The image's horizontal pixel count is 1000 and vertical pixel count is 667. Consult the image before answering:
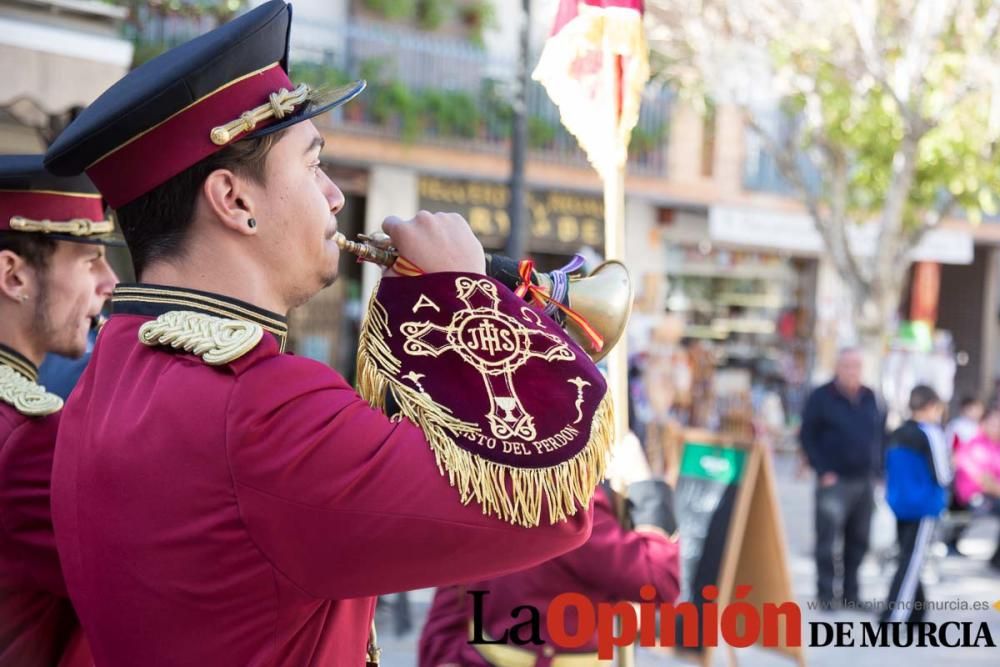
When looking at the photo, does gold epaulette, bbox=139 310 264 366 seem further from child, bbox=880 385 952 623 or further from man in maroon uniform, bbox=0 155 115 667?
child, bbox=880 385 952 623

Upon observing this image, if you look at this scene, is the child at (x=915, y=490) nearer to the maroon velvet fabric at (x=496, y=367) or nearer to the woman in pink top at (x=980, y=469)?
the woman in pink top at (x=980, y=469)

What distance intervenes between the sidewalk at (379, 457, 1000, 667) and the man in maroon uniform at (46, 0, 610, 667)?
4.79 m

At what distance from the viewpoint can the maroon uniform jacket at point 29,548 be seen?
5.88 ft

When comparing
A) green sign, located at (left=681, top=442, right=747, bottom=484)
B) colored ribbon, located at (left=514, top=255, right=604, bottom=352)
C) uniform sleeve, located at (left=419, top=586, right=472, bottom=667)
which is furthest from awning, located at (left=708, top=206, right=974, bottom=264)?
colored ribbon, located at (left=514, top=255, right=604, bottom=352)

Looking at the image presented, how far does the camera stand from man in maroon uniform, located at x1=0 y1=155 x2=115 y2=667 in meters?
1.81

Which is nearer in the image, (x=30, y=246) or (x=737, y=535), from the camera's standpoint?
(x=30, y=246)

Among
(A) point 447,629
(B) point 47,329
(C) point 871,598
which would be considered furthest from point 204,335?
(C) point 871,598

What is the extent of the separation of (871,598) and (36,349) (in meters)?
7.31

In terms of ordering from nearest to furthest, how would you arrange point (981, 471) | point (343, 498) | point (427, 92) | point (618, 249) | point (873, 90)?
point (343, 498) → point (618, 249) → point (981, 471) → point (873, 90) → point (427, 92)

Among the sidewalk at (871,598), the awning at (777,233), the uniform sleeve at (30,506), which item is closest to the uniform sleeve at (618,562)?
the uniform sleeve at (30,506)

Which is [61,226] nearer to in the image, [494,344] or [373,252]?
[373,252]

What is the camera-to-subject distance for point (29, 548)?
181 cm

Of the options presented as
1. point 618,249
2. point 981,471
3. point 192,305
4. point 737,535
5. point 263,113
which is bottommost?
point 981,471

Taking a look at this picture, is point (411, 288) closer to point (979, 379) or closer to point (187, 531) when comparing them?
point (187, 531)
